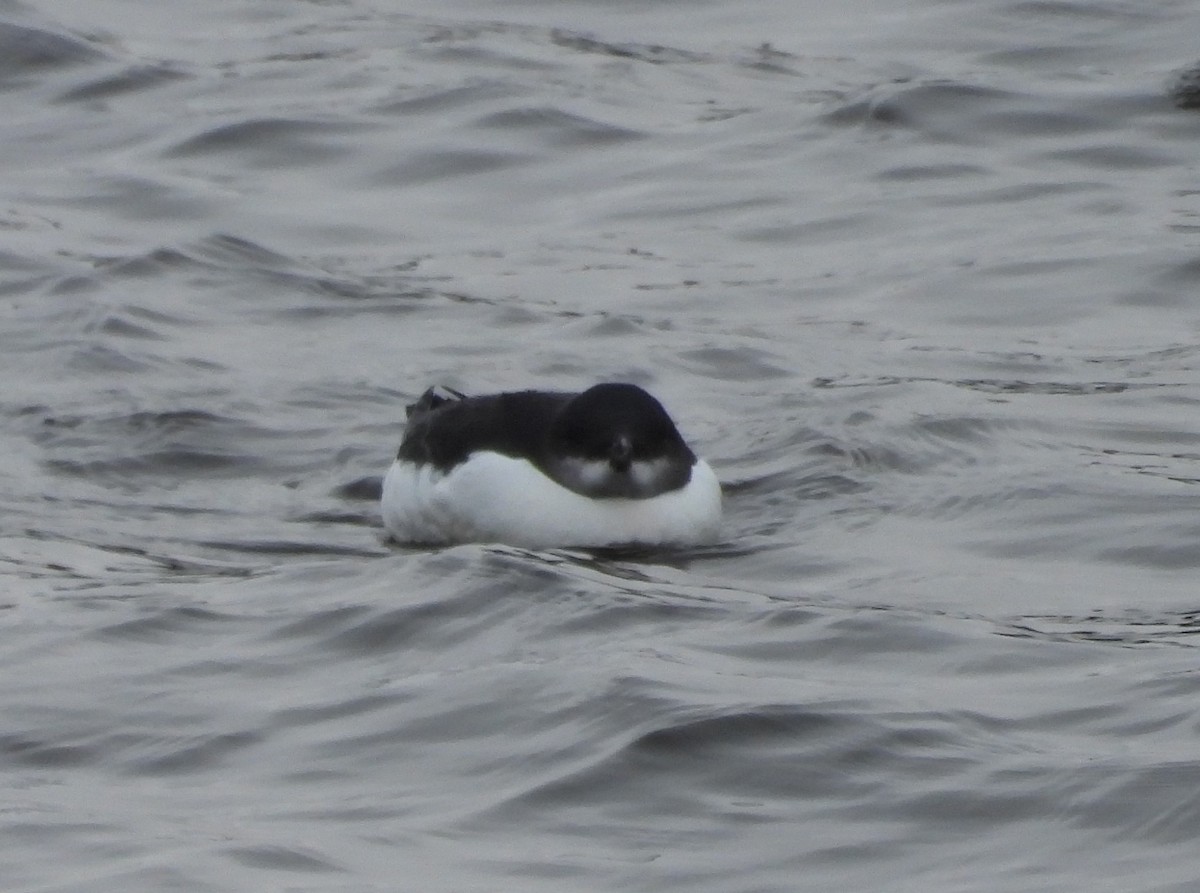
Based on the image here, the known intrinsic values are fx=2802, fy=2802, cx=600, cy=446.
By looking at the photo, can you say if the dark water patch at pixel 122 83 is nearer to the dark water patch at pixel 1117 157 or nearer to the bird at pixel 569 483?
the dark water patch at pixel 1117 157

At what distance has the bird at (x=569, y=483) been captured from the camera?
31.5 feet

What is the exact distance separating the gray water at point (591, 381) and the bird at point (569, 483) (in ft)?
0.48

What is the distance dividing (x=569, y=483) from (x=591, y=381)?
2.57m

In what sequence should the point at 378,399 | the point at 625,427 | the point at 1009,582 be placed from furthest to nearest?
the point at 378,399 → the point at 625,427 → the point at 1009,582

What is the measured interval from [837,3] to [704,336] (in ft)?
22.3

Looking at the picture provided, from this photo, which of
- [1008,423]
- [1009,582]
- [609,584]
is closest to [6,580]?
[609,584]

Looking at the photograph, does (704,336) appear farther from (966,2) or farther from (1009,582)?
(966,2)

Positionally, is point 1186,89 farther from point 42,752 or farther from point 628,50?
point 42,752

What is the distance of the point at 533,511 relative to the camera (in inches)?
379

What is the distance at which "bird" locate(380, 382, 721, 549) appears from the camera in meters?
9.61

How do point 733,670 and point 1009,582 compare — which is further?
point 1009,582

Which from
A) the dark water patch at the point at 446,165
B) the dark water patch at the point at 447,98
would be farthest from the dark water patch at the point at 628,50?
the dark water patch at the point at 446,165

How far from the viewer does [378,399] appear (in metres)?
12.0

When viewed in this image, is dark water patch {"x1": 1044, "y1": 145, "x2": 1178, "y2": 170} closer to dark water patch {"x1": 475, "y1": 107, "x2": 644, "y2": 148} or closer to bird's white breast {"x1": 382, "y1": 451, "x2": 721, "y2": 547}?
dark water patch {"x1": 475, "y1": 107, "x2": 644, "y2": 148}
